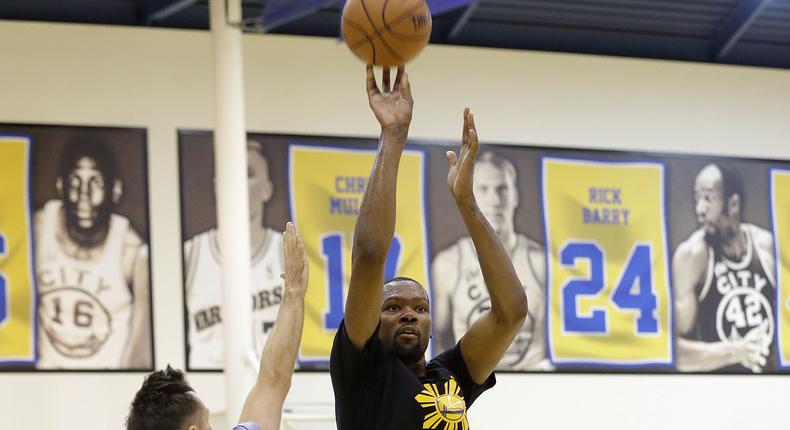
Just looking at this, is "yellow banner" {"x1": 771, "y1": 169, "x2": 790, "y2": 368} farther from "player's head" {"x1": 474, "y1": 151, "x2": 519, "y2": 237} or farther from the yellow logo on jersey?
the yellow logo on jersey

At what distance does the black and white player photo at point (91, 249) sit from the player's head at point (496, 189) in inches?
116

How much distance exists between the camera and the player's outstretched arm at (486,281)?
14.0ft

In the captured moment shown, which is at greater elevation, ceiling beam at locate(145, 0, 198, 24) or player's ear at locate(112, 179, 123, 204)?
ceiling beam at locate(145, 0, 198, 24)

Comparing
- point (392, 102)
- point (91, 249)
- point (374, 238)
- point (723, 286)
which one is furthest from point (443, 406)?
point (723, 286)

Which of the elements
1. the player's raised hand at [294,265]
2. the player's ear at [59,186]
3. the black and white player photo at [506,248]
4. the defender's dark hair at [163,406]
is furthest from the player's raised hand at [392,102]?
the black and white player photo at [506,248]

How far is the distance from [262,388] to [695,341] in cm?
900

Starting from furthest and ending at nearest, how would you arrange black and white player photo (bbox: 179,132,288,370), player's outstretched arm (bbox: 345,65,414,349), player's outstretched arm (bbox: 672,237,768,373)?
player's outstretched arm (bbox: 672,237,768,373)
black and white player photo (bbox: 179,132,288,370)
player's outstretched arm (bbox: 345,65,414,349)

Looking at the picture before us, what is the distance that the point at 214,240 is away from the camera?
10.7 m

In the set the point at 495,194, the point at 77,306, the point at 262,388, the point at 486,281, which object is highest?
the point at 495,194

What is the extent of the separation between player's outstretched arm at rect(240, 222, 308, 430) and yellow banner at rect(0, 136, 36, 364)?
7017 mm

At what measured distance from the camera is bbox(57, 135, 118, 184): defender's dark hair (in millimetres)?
10523

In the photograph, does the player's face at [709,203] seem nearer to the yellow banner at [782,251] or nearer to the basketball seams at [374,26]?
the yellow banner at [782,251]

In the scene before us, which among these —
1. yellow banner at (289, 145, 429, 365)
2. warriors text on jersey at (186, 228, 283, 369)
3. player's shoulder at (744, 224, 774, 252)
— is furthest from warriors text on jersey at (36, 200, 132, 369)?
player's shoulder at (744, 224, 774, 252)

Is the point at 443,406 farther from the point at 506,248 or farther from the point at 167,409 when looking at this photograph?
the point at 506,248
